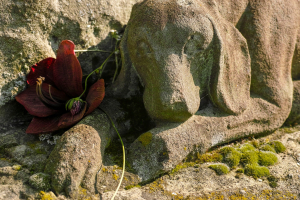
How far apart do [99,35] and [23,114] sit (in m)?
0.88

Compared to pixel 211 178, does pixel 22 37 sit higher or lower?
higher

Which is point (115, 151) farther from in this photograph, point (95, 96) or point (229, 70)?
point (229, 70)

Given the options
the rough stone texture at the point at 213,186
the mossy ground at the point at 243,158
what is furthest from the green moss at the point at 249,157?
the rough stone texture at the point at 213,186

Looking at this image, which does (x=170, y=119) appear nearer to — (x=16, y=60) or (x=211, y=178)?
(x=211, y=178)

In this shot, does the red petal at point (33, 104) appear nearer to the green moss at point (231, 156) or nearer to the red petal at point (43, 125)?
the red petal at point (43, 125)

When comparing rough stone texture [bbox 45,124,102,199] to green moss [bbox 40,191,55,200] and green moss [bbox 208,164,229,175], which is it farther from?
green moss [bbox 208,164,229,175]

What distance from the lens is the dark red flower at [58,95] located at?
7.12ft

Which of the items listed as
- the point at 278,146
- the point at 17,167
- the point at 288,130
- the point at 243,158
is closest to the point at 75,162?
the point at 17,167

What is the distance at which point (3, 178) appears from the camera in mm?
1782

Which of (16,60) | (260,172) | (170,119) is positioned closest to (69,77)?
(16,60)

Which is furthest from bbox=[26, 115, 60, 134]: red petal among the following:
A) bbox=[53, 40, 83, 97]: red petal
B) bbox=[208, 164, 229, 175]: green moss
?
bbox=[208, 164, 229, 175]: green moss

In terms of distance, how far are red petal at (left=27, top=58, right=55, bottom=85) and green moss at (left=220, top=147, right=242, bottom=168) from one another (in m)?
1.39

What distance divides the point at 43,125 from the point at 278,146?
180 cm

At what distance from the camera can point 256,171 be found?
86.0 inches
